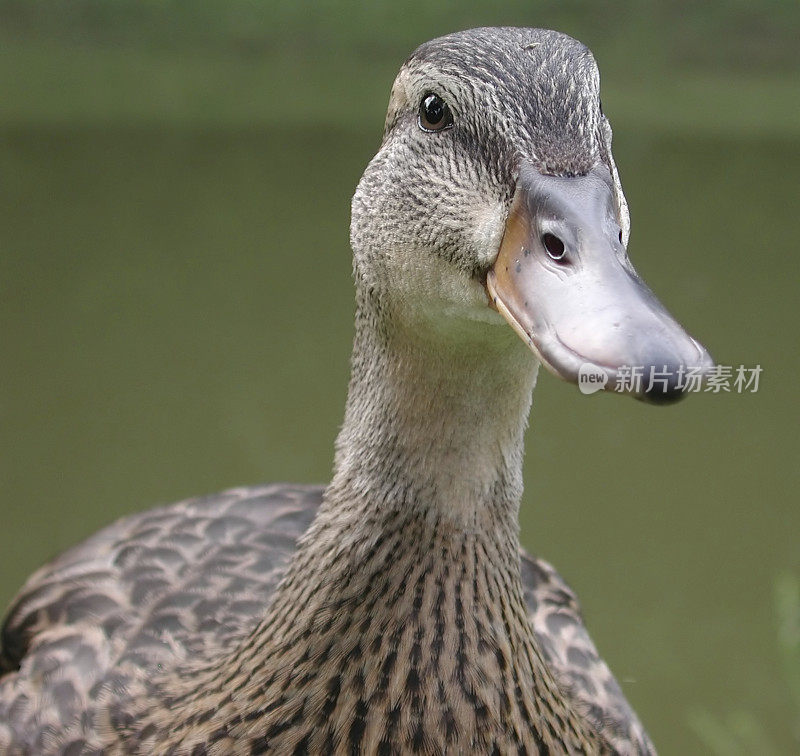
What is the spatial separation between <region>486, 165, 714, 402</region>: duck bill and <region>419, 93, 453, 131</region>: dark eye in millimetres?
200

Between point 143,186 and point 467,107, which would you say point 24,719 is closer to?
point 467,107

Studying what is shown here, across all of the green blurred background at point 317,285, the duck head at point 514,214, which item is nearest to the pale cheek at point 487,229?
the duck head at point 514,214

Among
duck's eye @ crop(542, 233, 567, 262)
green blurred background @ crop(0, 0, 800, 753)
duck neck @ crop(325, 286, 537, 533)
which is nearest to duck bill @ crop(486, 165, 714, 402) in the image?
duck's eye @ crop(542, 233, 567, 262)

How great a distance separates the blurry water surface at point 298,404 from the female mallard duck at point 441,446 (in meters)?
2.02

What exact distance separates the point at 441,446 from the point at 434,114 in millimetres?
453

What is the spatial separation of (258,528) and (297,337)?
318cm

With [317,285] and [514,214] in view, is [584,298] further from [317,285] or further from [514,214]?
[317,285]

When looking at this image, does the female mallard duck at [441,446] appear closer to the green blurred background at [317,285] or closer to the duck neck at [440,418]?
the duck neck at [440,418]

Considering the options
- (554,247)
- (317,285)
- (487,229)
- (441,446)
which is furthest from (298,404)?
(554,247)

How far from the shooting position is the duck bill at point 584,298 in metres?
1.03

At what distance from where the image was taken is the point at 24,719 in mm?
2023

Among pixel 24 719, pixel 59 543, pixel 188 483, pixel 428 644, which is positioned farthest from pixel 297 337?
pixel 428 644

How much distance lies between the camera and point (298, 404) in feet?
16.2

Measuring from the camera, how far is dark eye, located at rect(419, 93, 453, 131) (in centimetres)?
147
